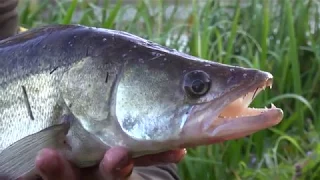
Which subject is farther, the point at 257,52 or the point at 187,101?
the point at 257,52

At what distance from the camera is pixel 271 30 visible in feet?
11.4

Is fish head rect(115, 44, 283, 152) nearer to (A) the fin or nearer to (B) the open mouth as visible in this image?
(B) the open mouth

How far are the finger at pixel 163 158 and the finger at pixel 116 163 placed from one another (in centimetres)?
8

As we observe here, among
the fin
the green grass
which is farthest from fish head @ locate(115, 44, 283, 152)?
the green grass

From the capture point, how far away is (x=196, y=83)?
4.85ft

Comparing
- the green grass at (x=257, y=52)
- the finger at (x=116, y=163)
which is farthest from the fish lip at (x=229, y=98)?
the green grass at (x=257, y=52)

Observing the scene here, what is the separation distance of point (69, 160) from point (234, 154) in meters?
1.24

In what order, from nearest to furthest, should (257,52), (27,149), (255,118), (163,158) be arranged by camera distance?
(255,118), (27,149), (163,158), (257,52)

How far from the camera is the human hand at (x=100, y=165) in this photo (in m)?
1.51

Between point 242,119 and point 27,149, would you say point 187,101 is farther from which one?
point 27,149

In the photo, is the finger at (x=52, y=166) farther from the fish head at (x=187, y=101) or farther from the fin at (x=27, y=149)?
the fish head at (x=187, y=101)

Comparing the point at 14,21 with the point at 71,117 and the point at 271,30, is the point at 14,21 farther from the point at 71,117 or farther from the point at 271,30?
Result: the point at 271,30

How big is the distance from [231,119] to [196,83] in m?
0.10

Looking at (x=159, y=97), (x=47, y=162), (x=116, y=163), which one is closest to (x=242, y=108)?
(x=159, y=97)
